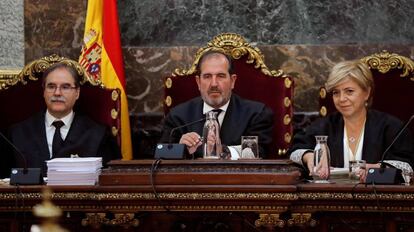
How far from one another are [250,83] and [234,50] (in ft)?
0.76

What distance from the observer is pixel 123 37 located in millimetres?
5793

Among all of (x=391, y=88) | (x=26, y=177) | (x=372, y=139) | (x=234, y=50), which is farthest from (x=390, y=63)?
(x=26, y=177)

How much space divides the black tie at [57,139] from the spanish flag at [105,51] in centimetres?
61

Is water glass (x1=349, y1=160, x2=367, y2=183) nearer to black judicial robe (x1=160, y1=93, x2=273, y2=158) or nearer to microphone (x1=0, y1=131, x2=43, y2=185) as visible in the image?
black judicial robe (x1=160, y1=93, x2=273, y2=158)

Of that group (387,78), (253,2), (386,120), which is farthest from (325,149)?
(253,2)

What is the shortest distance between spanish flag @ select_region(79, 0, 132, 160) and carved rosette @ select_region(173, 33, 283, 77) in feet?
1.56

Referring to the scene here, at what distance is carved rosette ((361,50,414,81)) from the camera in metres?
4.89

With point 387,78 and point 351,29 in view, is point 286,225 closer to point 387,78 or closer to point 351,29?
point 387,78

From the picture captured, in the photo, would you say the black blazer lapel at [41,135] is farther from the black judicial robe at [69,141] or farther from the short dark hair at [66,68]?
the short dark hair at [66,68]

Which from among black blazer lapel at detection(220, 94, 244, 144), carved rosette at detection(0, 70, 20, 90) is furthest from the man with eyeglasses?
black blazer lapel at detection(220, 94, 244, 144)

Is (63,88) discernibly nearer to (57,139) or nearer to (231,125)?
(57,139)

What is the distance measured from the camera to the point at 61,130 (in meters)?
4.83

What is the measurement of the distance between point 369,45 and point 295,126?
2.42 feet

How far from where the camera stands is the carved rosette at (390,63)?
489cm
